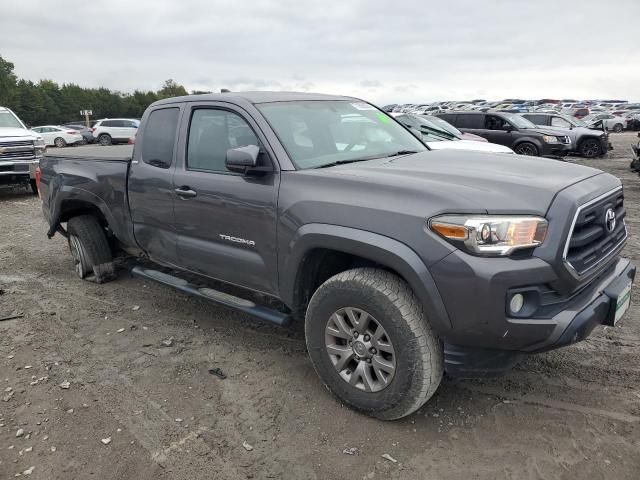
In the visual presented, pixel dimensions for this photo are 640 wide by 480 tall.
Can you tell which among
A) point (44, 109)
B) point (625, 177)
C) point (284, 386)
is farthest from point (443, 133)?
point (44, 109)

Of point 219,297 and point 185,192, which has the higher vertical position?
point 185,192

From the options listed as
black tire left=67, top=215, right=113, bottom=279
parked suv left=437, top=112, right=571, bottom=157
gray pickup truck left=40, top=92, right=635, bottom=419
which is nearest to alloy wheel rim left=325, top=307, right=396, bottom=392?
gray pickup truck left=40, top=92, right=635, bottom=419

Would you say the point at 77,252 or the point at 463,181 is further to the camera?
the point at 77,252

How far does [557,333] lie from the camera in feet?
7.98

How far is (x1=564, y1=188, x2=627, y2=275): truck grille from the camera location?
2.57 meters

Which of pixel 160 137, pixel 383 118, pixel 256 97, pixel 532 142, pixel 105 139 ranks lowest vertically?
pixel 105 139

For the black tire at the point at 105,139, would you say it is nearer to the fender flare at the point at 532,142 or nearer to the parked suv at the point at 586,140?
the parked suv at the point at 586,140

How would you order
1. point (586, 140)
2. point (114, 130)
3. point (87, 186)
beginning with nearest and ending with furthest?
point (87, 186)
point (586, 140)
point (114, 130)

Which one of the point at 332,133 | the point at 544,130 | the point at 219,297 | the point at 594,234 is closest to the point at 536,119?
the point at 544,130

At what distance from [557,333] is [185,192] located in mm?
2634

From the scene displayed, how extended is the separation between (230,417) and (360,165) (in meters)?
1.74

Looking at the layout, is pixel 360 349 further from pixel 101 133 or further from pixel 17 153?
pixel 101 133

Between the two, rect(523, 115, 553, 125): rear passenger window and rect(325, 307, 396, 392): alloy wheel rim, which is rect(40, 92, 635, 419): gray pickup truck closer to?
rect(325, 307, 396, 392): alloy wheel rim

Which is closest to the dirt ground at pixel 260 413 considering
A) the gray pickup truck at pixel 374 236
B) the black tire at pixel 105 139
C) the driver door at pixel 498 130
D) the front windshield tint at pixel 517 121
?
the gray pickup truck at pixel 374 236
